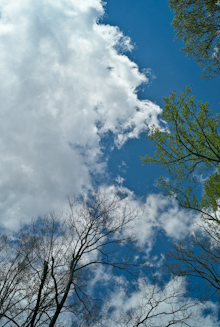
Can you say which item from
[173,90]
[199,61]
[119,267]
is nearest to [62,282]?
[119,267]

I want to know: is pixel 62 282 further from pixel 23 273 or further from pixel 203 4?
pixel 203 4

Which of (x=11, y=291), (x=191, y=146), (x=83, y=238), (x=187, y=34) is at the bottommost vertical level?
(x=11, y=291)

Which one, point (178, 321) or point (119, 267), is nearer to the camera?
point (178, 321)

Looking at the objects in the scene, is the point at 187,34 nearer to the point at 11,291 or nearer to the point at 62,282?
the point at 62,282

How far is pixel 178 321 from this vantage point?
8500mm

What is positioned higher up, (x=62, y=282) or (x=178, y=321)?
(x=62, y=282)

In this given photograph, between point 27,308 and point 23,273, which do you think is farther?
point 23,273

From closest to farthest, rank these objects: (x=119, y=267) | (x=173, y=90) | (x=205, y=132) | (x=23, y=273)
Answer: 1. (x=205, y=132)
2. (x=173, y=90)
3. (x=119, y=267)
4. (x=23, y=273)

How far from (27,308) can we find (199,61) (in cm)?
1444

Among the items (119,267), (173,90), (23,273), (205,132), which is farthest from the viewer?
(23,273)

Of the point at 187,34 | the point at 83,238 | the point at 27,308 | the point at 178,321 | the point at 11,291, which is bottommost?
the point at 178,321

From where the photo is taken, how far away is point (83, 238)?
9.57 metres

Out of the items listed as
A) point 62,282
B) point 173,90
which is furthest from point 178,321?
point 173,90

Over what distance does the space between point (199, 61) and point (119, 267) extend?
432 inches
